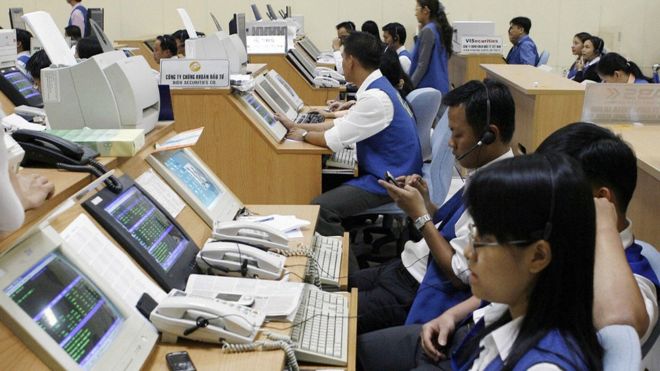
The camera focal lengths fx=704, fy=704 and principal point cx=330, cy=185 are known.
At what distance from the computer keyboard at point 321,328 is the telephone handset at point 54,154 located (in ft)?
2.11

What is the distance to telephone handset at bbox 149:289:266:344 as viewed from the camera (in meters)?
1.57

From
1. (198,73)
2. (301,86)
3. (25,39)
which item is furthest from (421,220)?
(25,39)

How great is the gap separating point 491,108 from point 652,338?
3.49 ft

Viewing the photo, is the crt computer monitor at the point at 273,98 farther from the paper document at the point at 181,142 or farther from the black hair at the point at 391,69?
the paper document at the point at 181,142

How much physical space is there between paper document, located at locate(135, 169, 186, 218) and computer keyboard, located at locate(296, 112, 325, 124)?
2.09 meters

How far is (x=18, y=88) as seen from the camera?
4180 millimetres

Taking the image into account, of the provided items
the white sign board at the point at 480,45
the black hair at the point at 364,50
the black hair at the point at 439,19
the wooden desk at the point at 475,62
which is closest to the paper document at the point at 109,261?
the black hair at the point at 364,50

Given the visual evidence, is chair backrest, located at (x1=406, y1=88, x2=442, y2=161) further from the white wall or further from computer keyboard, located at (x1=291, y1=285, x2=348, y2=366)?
the white wall

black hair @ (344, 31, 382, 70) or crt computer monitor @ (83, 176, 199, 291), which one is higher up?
black hair @ (344, 31, 382, 70)

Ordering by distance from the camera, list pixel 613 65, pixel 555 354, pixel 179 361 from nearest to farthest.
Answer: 1. pixel 555 354
2. pixel 179 361
3. pixel 613 65

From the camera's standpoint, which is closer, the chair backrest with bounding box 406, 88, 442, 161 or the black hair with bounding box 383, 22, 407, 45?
the chair backrest with bounding box 406, 88, 442, 161

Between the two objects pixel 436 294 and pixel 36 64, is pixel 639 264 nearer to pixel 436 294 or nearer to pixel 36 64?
pixel 436 294

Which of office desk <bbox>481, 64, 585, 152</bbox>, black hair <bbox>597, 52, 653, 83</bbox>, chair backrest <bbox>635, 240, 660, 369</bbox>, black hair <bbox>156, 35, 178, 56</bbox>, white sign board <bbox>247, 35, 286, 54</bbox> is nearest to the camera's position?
chair backrest <bbox>635, 240, 660, 369</bbox>

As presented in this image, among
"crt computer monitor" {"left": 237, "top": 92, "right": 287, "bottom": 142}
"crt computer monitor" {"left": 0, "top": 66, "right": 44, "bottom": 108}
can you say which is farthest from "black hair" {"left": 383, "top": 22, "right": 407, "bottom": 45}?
"crt computer monitor" {"left": 0, "top": 66, "right": 44, "bottom": 108}
